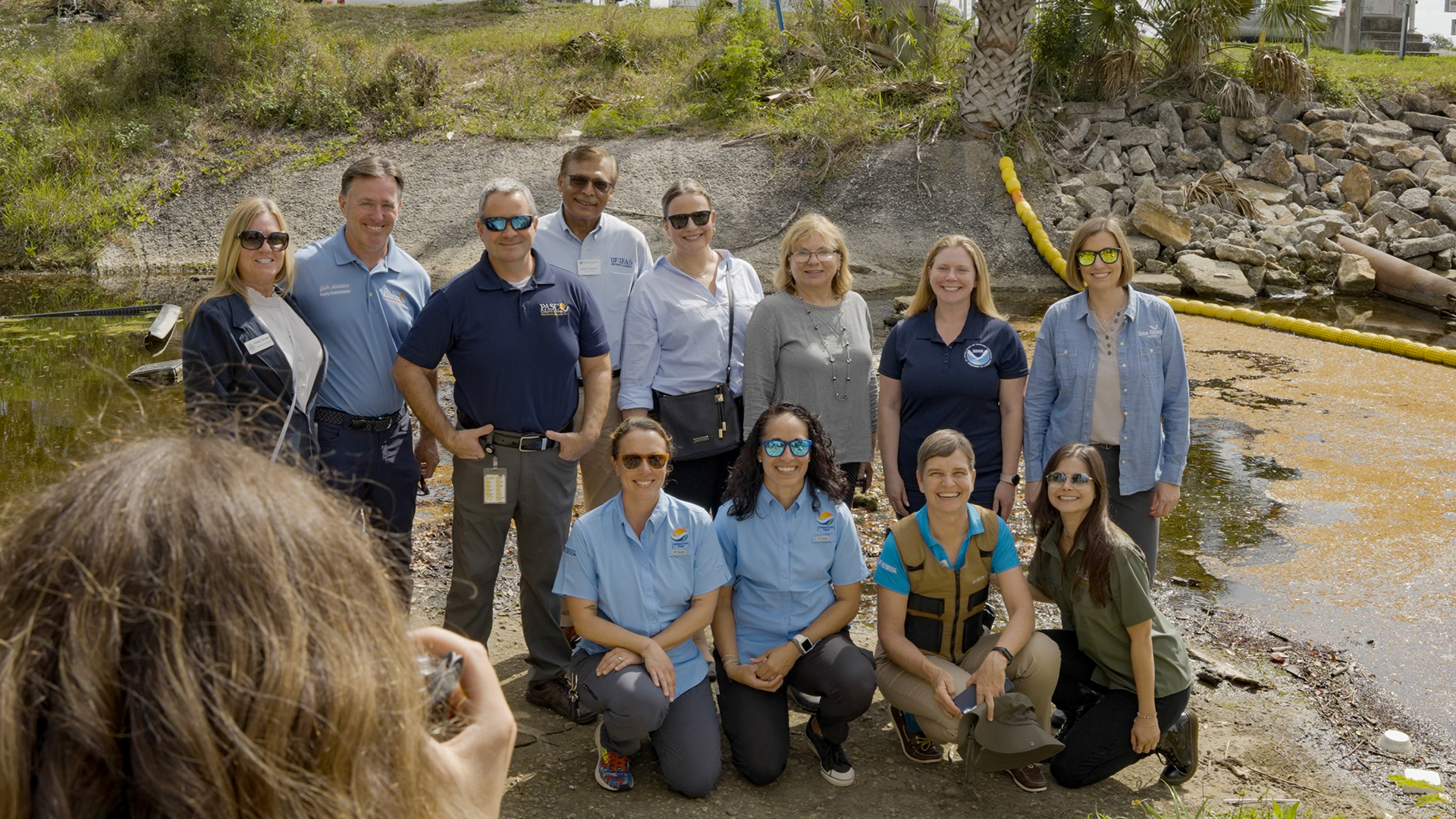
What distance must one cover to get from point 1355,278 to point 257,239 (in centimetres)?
1295

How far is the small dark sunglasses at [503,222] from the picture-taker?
4.43 meters

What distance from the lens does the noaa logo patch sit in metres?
4.77

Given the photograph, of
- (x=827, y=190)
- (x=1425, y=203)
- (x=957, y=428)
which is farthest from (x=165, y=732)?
(x=1425, y=203)

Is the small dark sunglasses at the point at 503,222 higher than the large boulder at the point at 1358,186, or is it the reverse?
the small dark sunglasses at the point at 503,222

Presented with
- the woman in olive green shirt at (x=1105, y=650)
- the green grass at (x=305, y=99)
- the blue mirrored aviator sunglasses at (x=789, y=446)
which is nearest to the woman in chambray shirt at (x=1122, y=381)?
the woman in olive green shirt at (x=1105, y=650)

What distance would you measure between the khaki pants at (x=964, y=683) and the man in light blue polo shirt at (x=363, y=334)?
1955 mm

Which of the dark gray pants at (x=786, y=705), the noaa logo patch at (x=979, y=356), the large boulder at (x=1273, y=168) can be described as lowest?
the dark gray pants at (x=786, y=705)

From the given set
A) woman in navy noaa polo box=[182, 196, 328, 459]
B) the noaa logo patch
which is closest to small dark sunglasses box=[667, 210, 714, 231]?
the noaa logo patch

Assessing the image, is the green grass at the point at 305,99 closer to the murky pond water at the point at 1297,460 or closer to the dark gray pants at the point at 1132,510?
the murky pond water at the point at 1297,460

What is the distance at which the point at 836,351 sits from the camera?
4871mm

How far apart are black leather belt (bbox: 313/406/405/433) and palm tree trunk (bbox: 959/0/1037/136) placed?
12.8 meters

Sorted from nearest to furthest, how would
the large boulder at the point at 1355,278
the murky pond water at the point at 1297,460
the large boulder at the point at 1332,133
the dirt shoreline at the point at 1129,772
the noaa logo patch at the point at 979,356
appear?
the dirt shoreline at the point at 1129,772 < the noaa logo patch at the point at 979,356 < the murky pond water at the point at 1297,460 < the large boulder at the point at 1355,278 < the large boulder at the point at 1332,133

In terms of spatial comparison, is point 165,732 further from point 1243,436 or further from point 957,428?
point 1243,436

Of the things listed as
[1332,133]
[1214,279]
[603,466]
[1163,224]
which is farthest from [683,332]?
[1332,133]
